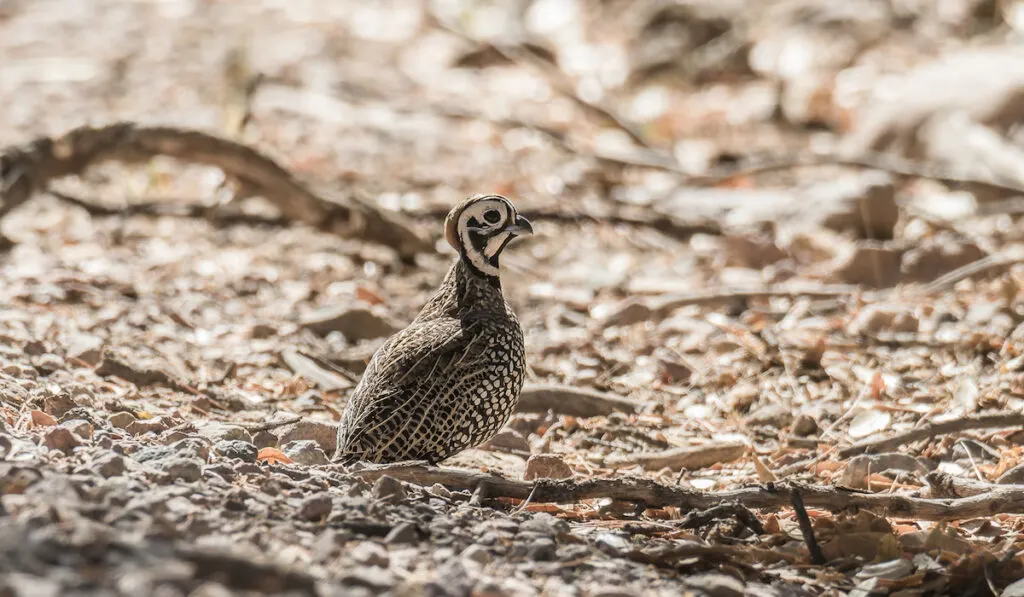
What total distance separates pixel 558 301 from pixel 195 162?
2.41 m

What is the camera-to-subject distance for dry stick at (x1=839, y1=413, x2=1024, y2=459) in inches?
199

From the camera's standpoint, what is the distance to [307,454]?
4449 millimetres

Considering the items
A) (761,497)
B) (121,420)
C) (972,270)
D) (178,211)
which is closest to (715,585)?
(761,497)

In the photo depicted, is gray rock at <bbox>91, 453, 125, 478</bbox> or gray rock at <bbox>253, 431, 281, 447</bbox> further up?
gray rock at <bbox>91, 453, 125, 478</bbox>

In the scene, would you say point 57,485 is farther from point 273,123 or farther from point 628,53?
point 628,53

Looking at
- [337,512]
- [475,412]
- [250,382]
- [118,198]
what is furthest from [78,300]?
[337,512]

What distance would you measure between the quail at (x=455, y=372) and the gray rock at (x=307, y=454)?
0.09m

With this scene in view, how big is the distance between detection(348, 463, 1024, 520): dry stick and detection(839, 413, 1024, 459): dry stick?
41.4 inches

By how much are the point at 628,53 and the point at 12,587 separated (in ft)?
39.9

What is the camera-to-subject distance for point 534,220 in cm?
905

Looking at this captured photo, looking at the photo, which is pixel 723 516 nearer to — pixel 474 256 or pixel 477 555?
Result: pixel 477 555

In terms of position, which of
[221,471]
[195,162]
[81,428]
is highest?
[195,162]

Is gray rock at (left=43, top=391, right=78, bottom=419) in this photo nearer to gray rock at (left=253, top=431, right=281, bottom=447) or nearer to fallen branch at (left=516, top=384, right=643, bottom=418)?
gray rock at (left=253, top=431, right=281, bottom=447)

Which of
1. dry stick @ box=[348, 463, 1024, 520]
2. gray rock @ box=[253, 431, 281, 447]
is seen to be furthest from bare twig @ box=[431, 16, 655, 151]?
dry stick @ box=[348, 463, 1024, 520]
